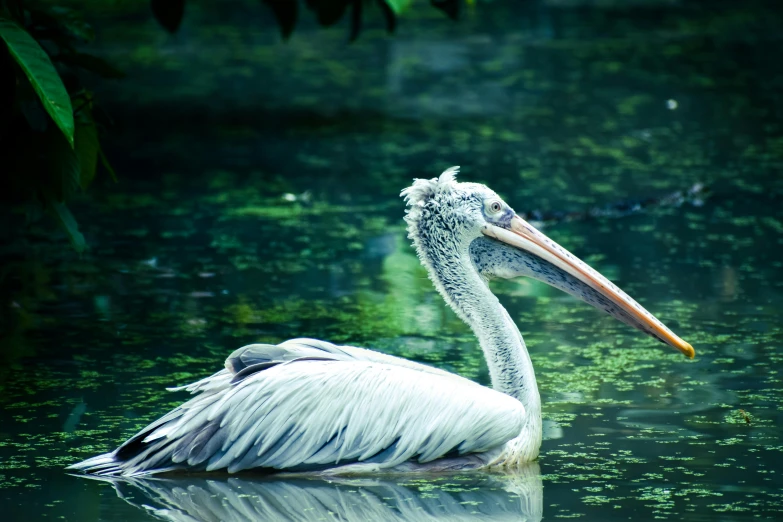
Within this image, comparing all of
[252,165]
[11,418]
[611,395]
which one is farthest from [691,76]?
[11,418]

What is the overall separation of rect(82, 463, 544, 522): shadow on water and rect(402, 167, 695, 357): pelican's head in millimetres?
638

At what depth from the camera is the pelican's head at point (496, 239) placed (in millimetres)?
4750

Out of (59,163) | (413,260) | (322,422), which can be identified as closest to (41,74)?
(59,163)

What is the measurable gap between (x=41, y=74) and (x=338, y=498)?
1711mm

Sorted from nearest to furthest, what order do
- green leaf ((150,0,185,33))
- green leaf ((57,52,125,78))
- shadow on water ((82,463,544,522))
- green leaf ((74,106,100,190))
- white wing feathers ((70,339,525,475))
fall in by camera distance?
shadow on water ((82,463,544,522))
white wing feathers ((70,339,525,475))
green leaf ((57,52,125,78))
green leaf ((74,106,100,190))
green leaf ((150,0,185,33))

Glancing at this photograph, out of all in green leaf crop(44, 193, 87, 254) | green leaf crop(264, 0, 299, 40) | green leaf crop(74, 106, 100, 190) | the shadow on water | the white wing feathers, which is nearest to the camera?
the shadow on water

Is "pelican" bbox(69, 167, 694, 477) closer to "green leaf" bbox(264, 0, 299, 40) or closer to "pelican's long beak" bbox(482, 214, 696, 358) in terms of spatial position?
"pelican's long beak" bbox(482, 214, 696, 358)

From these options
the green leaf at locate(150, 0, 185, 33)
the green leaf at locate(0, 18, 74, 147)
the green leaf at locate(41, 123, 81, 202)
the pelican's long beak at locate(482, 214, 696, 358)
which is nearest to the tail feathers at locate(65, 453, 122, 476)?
the green leaf at locate(0, 18, 74, 147)

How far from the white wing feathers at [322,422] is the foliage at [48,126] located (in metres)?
1.57

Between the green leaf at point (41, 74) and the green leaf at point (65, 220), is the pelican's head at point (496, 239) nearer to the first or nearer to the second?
the green leaf at point (41, 74)

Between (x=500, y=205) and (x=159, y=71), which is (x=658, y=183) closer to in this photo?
(x=500, y=205)

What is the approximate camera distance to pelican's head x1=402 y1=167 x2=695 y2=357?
4750 mm

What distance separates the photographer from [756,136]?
1071 cm

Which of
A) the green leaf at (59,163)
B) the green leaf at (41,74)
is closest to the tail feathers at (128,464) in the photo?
the green leaf at (41,74)
